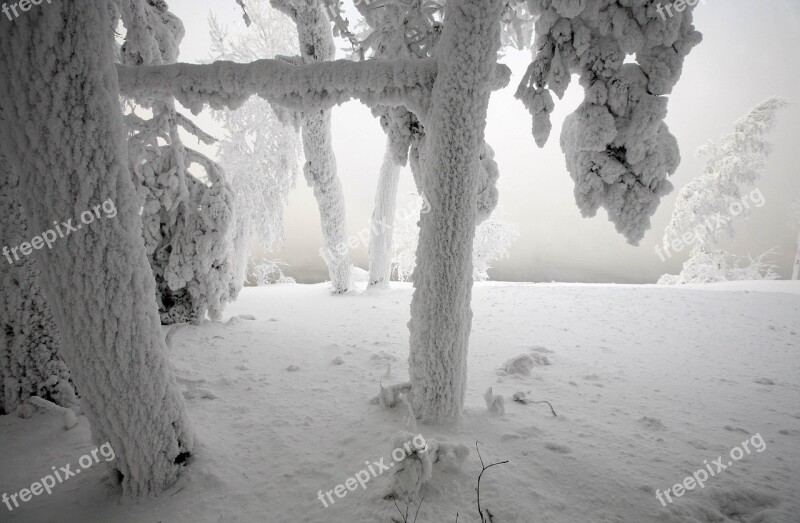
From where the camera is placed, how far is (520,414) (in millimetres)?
3051

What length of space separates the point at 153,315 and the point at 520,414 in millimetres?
3034

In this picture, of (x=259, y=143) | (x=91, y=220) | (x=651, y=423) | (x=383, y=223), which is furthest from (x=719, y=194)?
(x=91, y=220)

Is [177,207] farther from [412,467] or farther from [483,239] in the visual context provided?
[483,239]

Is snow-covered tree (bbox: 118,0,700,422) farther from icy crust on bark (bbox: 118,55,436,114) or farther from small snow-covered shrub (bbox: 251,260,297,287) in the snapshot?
small snow-covered shrub (bbox: 251,260,297,287)

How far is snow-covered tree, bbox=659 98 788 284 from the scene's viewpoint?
12961 millimetres

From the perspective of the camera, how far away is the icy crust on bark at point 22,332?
2775mm

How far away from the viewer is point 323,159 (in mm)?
8148

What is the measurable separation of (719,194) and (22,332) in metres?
20.0

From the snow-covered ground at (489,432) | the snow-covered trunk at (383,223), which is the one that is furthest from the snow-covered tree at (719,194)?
the snow-covered trunk at (383,223)

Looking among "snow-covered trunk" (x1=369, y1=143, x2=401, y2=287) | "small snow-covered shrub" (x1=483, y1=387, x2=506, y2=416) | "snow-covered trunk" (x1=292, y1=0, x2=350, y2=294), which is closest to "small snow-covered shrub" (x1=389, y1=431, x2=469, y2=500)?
"small snow-covered shrub" (x1=483, y1=387, x2=506, y2=416)

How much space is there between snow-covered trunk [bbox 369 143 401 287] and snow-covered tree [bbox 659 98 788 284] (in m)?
11.9

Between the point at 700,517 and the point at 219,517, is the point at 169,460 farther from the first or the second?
the point at 700,517

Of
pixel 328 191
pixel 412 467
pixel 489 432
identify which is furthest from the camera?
pixel 328 191

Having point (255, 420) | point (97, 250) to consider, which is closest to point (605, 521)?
point (255, 420)
